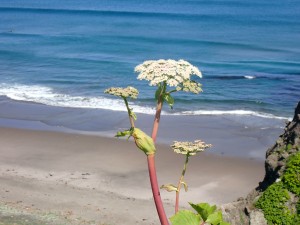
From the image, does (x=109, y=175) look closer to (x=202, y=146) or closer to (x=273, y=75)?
(x=202, y=146)

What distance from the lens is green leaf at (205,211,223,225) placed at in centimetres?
421

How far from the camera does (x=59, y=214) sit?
53.5 ft

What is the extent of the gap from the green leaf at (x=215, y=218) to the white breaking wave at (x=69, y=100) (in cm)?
2530

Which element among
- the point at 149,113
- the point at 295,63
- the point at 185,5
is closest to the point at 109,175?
the point at 149,113

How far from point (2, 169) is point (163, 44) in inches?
1506

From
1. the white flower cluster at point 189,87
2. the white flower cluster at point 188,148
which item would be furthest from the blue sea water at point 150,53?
the white flower cluster at point 189,87

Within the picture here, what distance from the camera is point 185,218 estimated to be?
4137mm

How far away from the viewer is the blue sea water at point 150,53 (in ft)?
109

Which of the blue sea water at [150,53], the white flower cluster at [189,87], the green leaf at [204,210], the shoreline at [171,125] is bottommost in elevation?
the green leaf at [204,210]

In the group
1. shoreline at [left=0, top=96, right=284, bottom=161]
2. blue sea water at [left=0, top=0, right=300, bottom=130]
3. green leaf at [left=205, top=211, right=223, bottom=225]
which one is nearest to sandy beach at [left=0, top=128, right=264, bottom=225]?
shoreline at [left=0, top=96, right=284, bottom=161]

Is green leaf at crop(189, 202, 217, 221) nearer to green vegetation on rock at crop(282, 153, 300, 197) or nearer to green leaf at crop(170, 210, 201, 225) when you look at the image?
green leaf at crop(170, 210, 201, 225)

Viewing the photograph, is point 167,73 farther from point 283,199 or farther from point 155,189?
point 283,199

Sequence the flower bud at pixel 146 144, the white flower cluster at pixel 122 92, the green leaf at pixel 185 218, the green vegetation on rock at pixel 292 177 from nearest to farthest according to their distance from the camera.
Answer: the green leaf at pixel 185 218 → the flower bud at pixel 146 144 → the white flower cluster at pixel 122 92 → the green vegetation on rock at pixel 292 177

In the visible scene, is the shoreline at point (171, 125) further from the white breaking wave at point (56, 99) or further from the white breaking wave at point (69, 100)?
the white breaking wave at point (56, 99)
